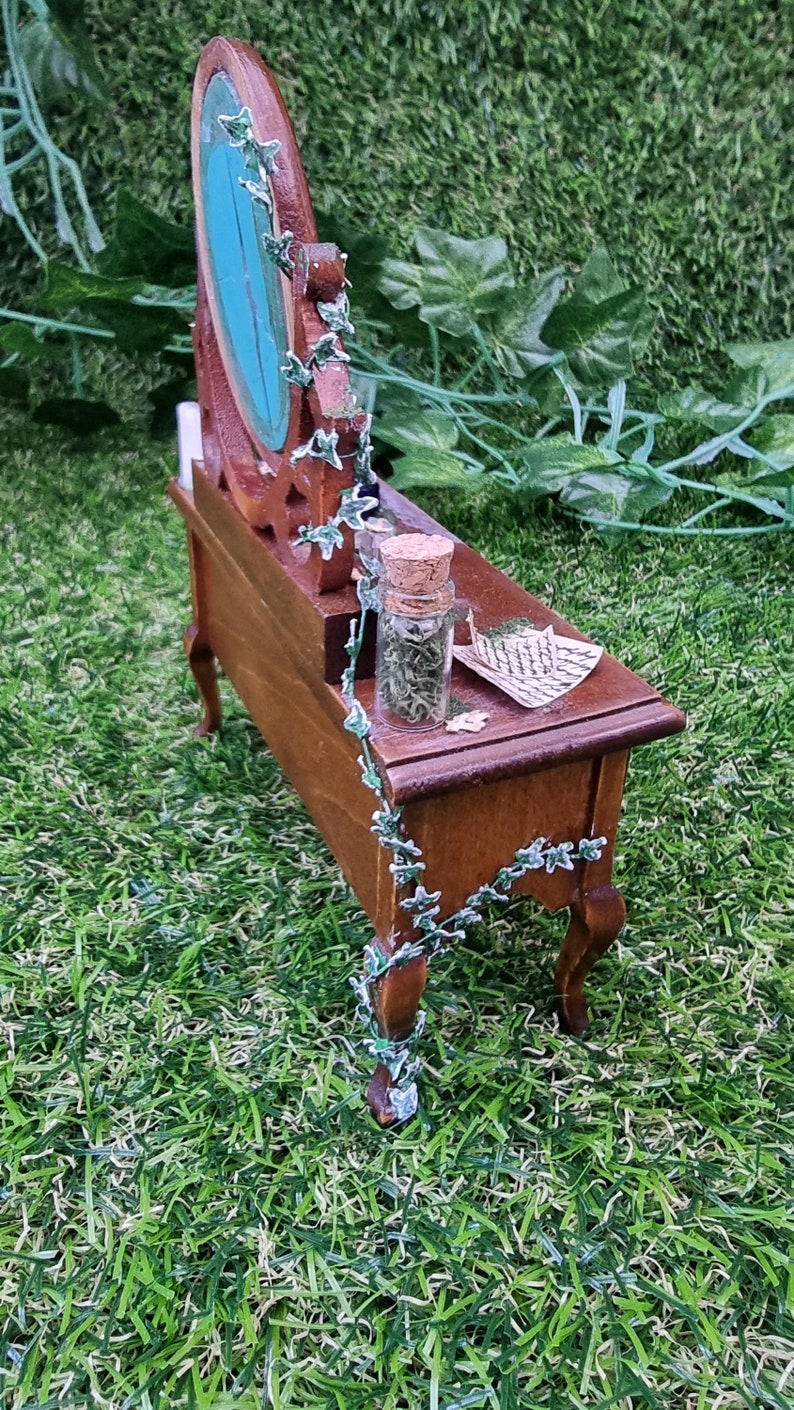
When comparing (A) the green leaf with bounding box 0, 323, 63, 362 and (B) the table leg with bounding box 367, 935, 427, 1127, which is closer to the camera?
(B) the table leg with bounding box 367, 935, 427, 1127

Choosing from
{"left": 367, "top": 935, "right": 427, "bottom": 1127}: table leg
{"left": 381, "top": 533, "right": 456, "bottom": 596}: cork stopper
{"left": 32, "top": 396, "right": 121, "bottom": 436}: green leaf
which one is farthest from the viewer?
{"left": 32, "top": 396, "right": 121, "bottom": 436}: green leaf

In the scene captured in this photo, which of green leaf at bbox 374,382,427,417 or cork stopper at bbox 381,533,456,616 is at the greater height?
cork stopper at bbox 381,533,456,616

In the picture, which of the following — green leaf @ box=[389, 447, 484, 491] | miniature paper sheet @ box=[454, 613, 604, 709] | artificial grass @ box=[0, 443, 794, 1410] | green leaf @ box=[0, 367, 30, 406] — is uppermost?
miniature paper sheet @ box=[454, 613, 604, 709]

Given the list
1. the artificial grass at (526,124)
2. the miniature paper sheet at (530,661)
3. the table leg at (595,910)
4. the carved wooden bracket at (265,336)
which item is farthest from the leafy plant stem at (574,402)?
the table leg at (595,910)

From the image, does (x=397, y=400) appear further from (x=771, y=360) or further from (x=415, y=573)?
(x=415, y=573)

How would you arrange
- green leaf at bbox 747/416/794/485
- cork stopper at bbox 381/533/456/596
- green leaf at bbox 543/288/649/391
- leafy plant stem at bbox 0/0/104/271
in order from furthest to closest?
leafy plant stem at bbox 0/0/104/271, green leaf at bbox 747/416/794/485, green leaf at bbox 543/288/649/391, cork stopper at bbox 381/533/456/596

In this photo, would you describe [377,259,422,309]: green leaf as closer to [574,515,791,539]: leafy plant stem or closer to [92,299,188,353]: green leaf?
[92,299,188,353]: green leaf

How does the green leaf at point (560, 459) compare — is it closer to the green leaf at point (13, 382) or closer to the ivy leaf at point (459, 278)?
the ivy leaf at point (459, 278)

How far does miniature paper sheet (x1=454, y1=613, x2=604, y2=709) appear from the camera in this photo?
1.25m

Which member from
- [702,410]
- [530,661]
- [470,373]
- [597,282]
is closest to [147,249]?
[470,373]

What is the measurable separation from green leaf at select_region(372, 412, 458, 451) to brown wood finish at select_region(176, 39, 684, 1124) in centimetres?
104

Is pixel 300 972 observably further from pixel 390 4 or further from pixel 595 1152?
pixel 390 4

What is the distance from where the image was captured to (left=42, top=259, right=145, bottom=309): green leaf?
238 centimetres

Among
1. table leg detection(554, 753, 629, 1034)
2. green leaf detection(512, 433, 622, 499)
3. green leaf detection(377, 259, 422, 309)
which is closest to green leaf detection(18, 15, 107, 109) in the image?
green leaf detection(377, 259, 422, 309)
